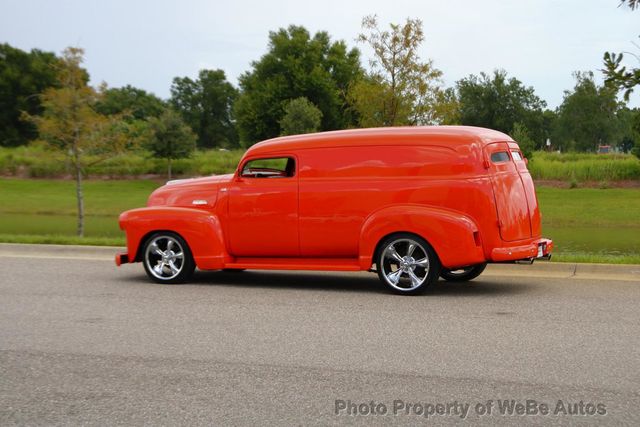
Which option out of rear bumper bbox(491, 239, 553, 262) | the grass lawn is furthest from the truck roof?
the grass lawn

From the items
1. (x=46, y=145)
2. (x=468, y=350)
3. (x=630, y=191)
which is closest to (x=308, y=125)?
(x=630, y=191)

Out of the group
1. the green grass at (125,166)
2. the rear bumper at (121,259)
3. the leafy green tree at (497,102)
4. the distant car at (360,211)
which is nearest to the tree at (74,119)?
the rear bumper at (121,259)

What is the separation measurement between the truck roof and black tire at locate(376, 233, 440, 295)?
117cm

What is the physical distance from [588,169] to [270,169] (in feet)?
116

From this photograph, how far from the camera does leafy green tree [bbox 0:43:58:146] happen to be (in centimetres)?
8819

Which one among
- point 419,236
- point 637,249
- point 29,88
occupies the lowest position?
point 637,249

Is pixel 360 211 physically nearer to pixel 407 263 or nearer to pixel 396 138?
pixel 407 263

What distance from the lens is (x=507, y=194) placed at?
1070 centimetres

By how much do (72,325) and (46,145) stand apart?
17962 mm

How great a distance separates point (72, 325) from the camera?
8844 mm

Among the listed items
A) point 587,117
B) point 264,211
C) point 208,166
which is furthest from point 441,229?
point 587,117

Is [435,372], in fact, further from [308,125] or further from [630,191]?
[308,125]

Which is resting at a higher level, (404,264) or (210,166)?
(210,166)

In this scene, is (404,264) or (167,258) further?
(167,258)
